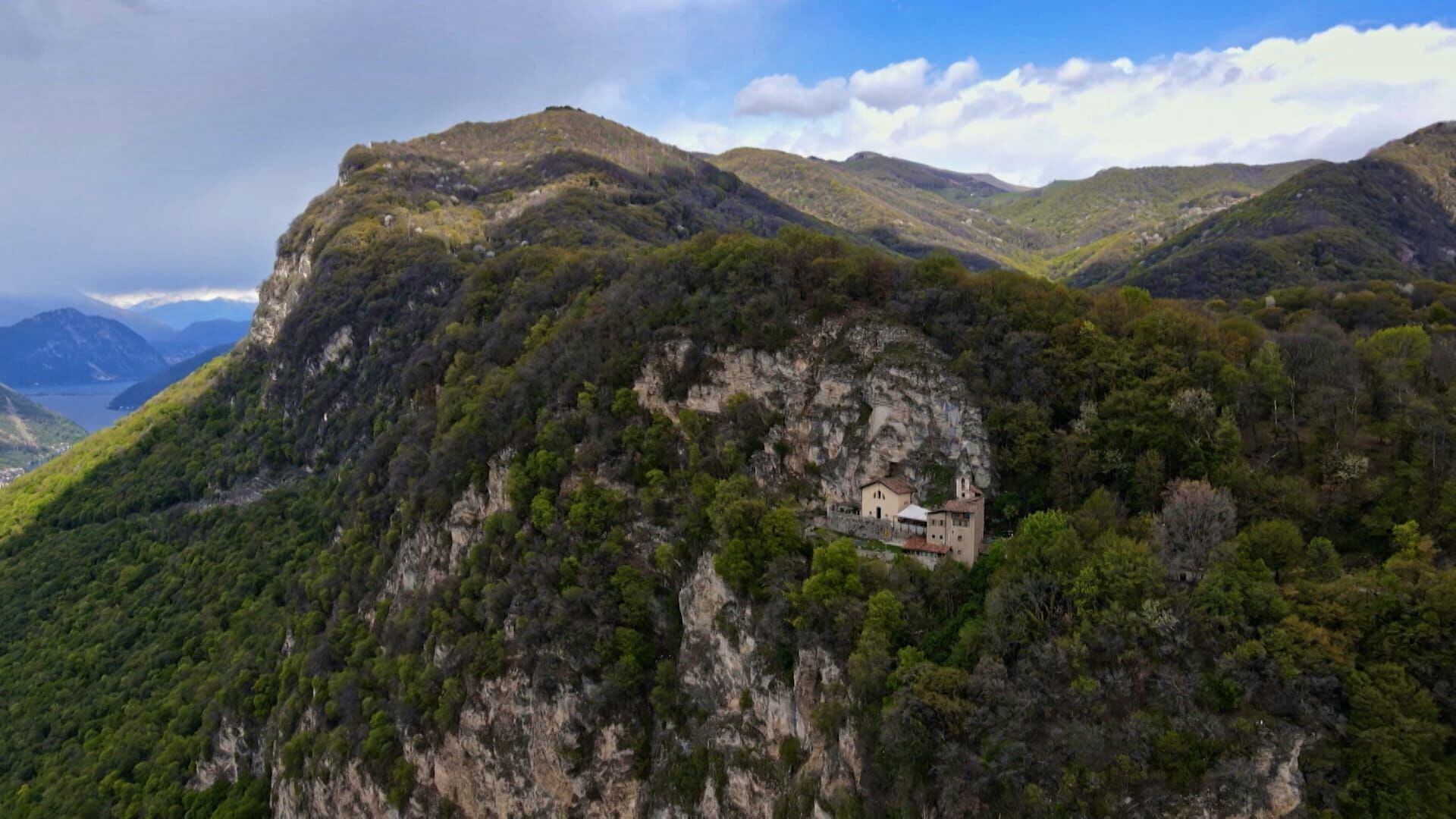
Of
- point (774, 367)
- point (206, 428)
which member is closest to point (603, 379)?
point (774, 367)

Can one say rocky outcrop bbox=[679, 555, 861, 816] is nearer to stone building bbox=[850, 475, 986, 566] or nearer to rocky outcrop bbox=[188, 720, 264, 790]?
stone building bbox=[850, 475, 986, 566]

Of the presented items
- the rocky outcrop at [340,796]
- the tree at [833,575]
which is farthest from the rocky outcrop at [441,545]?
the tree at [833,575]

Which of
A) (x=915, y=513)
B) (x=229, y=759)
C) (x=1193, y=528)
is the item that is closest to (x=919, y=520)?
(x=915, y=513)

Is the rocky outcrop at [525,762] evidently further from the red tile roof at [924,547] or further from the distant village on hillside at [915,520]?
the red tile roof at [924,547]

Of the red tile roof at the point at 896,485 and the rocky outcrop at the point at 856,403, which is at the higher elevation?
the rocky outcrop at the point at 856,403

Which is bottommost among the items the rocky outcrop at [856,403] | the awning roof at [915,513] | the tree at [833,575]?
the tree at [833,575]

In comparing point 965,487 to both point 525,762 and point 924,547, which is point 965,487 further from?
point 525,762
